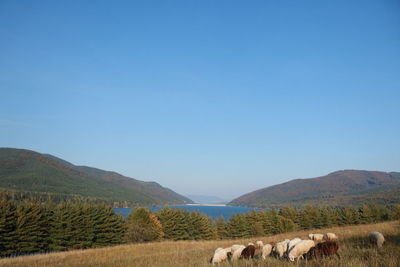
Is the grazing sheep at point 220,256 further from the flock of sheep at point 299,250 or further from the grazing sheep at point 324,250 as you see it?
the grazing sheep at point 324,250

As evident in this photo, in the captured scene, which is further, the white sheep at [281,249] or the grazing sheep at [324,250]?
the white sheep at [281,249]

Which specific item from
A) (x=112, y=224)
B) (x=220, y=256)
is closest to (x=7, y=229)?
(x=112, y=224)

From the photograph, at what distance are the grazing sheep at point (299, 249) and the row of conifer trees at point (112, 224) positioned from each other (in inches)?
2052

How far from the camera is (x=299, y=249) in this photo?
8.44 meters

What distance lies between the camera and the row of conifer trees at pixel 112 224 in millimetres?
47844

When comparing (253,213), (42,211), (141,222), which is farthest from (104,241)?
(253,213)

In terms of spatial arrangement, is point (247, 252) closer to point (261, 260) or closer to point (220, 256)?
point (220, 256)

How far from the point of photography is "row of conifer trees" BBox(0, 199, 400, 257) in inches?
1884

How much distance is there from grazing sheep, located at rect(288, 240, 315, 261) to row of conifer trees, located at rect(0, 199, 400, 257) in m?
52.1

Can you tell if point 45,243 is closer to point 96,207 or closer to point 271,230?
point 96,207

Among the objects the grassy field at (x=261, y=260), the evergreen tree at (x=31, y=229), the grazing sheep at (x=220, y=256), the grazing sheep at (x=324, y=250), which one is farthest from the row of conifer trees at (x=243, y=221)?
the grazing sheep at (x=324, y=250)

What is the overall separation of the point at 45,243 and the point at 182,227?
3170 cm

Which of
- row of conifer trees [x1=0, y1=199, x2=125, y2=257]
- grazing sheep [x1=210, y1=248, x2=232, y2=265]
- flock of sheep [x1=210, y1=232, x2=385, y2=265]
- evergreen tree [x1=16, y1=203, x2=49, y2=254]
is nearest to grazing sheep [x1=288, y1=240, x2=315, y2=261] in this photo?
flock of sheep [x1=210, y1=232, x2=385, y2=265]

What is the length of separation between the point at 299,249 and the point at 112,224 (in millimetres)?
56420
